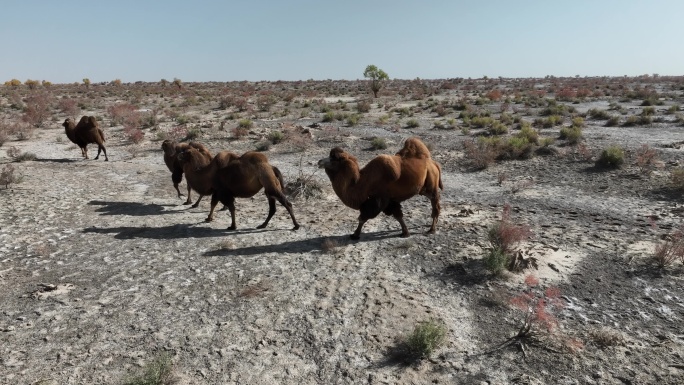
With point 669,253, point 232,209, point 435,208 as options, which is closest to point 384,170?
point 435,208

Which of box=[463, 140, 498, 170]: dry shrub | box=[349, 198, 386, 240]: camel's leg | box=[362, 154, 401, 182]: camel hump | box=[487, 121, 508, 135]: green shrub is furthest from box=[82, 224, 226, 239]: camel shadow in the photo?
box=[487, 121, 508, 135]: green shrub

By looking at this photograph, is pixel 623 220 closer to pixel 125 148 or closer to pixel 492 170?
pixel 492 170

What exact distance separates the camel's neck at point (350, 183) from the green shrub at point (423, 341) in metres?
A: 2.90

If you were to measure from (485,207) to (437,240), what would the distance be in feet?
8.93

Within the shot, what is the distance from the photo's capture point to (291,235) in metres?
8.12

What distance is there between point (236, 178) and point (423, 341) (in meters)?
4.83

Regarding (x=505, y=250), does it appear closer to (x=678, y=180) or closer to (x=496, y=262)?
(x=496, y=262)

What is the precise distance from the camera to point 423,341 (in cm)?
466

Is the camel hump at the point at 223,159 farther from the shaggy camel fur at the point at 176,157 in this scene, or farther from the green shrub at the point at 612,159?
the green shrub at the point at 612,159

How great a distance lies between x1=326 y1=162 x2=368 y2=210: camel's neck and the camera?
284 inches

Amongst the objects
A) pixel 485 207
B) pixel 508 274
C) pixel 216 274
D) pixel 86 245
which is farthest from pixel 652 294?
pixel 86 245

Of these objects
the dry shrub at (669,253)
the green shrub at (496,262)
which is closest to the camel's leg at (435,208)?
the green shrub at (496,262)

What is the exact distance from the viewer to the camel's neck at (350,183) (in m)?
7.21

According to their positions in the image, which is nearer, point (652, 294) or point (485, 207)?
point (652, 294)
